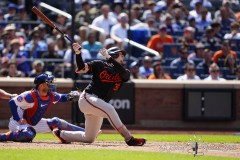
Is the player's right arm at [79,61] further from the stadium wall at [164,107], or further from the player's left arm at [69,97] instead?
the stadium wall at [164,107]

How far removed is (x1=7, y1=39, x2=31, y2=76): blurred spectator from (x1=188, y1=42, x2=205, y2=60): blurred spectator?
149 inches

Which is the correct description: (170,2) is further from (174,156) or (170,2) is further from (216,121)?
(174,156)

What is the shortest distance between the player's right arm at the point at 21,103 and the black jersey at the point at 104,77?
1092 millimetres

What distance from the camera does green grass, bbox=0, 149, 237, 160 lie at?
11109 mm

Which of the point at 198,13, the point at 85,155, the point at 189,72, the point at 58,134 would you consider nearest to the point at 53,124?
the point at 58,134

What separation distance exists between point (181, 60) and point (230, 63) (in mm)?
1133

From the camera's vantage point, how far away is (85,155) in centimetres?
1134

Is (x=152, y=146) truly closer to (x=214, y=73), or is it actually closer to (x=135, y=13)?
(x=214, y=73)

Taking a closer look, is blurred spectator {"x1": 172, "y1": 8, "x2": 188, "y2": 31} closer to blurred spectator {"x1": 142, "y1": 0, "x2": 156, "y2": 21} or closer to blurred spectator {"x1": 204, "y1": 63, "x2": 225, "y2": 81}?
blurred spectator {"x1": 142, "y1": 0, "x2": 156, "y2": 21}

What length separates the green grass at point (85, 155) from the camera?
1111cm

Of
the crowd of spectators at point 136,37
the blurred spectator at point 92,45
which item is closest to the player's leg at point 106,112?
the crowd of spectators at point 136,37

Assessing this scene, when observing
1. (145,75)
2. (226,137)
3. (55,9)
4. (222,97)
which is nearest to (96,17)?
(55,9)

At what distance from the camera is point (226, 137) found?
1620 cm

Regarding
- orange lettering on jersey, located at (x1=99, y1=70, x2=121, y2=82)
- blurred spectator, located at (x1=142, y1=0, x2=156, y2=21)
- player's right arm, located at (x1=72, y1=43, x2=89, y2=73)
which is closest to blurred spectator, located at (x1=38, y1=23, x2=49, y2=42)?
blurred spectator, located at (x1=142, y1=0, x2=156, y2=21)
